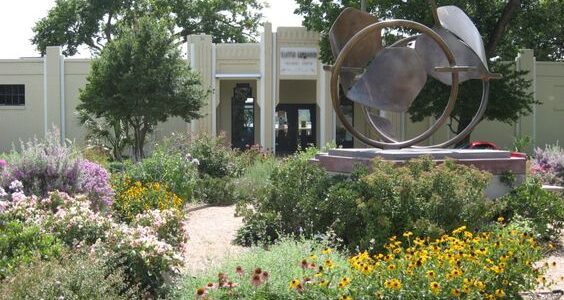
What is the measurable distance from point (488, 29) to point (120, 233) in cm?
2419

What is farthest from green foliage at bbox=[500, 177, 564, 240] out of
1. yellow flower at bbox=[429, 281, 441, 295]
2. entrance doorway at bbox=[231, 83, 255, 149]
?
entrance doorway at bbox=[231, 83, 255, 149]

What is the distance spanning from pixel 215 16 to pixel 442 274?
42.0 metres

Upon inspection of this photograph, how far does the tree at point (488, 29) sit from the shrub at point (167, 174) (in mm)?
14585

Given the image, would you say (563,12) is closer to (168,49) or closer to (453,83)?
(168,49)

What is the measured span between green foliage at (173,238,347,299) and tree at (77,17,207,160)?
51.9ft

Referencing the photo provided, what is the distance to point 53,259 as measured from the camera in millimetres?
5793

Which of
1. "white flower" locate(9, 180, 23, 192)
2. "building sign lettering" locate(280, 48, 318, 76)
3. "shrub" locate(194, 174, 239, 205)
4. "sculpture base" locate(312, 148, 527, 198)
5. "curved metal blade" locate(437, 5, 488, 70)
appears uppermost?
"building sign lettering" locate(280, 48, 318, 76)

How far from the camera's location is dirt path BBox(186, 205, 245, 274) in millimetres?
8234

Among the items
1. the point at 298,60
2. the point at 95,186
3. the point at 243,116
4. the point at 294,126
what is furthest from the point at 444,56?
the point at 294,126

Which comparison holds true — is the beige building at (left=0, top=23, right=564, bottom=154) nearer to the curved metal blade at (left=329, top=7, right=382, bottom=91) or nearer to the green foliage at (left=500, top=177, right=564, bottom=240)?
the curved metal blade at (left=329, top=7, right=382, bottom=91)

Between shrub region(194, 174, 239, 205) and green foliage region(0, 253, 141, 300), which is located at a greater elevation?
green foliage region(0, 253, 141, 300)

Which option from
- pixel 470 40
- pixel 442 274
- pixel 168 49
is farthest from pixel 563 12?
pixel 442 274

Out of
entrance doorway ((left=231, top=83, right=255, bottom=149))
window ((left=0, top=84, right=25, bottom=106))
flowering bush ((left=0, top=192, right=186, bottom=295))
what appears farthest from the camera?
entrance doorway ((left=231, top=83, right=255, bottom=149))

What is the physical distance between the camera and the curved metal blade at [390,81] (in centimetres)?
1117
